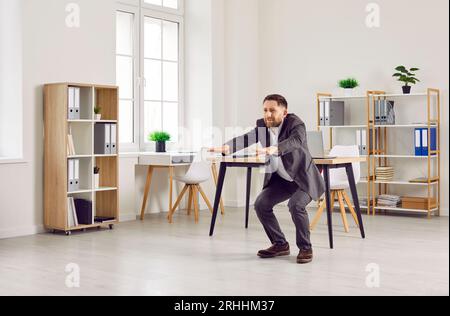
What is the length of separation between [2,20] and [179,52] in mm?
2811

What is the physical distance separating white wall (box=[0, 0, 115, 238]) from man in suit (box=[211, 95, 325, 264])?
2.23m

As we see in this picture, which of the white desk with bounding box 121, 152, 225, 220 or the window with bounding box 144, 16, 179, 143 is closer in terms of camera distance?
the white desk with bounding box 121, 152, 225, 220

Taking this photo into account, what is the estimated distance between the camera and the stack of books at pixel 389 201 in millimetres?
7465

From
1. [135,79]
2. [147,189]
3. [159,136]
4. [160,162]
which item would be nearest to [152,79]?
[135,79]

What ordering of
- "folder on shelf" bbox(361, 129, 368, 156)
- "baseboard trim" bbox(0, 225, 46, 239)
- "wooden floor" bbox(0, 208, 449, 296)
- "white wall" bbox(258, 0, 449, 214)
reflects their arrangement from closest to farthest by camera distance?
"wooden floor" bbox(0, 208, 449, 296), "baseboard trim" bbox(0, 225, 46, 239), "white wall" bbox(258, 0, 449, 214), "folder on shelf" bbox(361, 129, 368, 156)

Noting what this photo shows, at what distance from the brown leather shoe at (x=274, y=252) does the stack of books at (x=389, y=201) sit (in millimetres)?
2785

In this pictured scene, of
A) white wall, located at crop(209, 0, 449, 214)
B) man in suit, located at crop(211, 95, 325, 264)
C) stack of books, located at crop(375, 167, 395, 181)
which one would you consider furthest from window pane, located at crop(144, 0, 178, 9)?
man in suit, located at crop(211, 95, 325, 264)

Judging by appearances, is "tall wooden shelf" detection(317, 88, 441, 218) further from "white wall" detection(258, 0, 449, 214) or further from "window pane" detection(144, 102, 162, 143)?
"window pane" detection(144, 102, 162, 143)

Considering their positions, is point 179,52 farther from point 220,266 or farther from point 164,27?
point 220,266

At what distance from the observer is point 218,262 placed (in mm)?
4879

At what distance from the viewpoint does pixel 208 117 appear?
8477mm

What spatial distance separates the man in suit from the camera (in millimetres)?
4812
